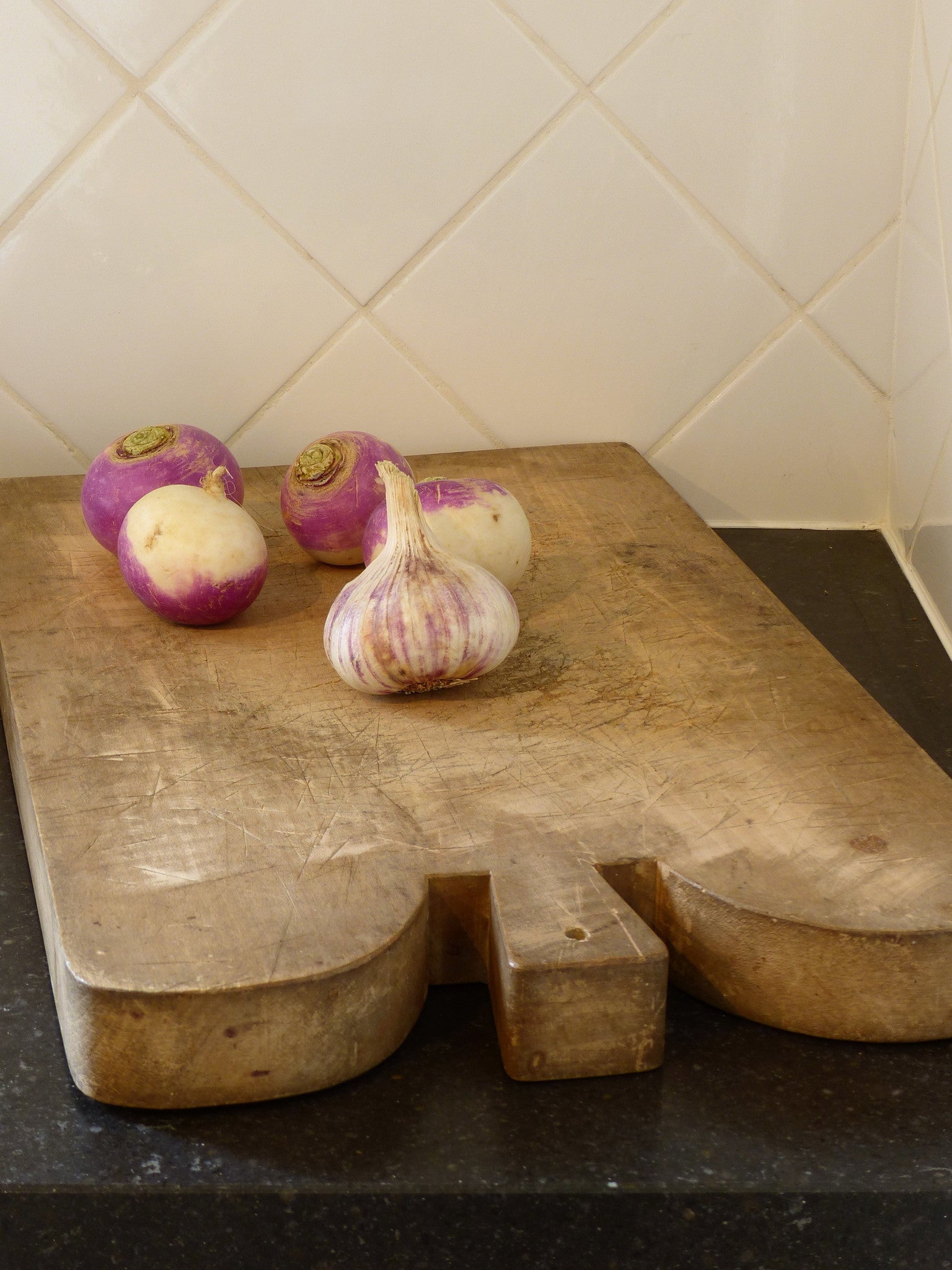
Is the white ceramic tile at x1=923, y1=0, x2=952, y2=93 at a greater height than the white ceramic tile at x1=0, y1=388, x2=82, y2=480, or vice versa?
the white ceramic tile at x1=923, y1=0, x2=952, y2=93

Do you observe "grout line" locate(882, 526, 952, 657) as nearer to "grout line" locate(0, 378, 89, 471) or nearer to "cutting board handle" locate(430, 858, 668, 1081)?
"cutting board handle" locate(430, 858, 668, 1081)

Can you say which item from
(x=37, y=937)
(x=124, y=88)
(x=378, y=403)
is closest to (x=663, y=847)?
(x=37, y=937)

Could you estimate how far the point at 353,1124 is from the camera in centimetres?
48

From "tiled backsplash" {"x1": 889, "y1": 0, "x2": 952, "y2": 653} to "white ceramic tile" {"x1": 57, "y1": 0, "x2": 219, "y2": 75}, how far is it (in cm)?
57

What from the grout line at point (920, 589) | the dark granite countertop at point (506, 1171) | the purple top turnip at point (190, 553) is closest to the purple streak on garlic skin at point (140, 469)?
the purple top turnip at point (190, 553)

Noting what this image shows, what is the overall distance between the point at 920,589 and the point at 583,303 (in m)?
0.38

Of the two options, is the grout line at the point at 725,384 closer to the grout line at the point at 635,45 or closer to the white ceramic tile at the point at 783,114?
the white ceramic tile at the point at 783,114

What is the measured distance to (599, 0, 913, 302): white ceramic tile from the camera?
39.6 inches

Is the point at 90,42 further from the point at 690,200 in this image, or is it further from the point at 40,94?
the point at 690,200

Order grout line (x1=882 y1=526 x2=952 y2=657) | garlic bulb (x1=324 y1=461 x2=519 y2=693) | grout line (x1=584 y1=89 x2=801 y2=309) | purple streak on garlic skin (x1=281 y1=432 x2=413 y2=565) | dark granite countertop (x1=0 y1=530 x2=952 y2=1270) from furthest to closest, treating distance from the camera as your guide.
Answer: grout line (x1=584 y1=89 x2=801 y2=309)
grout line (x1=882 y1=526 x2=952 y2=657)
purple streak on garlic skin (x1=281 y1=432 x2=413 y2=565)
garlic bulb (x1=324 y1=461 x2=519 y2=693)
dark granite countertop (x1=0 y1=530 x2=952 y2=1270)

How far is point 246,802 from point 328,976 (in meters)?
0.14

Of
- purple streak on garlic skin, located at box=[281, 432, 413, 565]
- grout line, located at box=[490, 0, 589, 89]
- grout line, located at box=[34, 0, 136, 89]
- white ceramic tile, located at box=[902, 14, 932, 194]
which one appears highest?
white ceramic tile, located at box=[902, 14, 932, 194]

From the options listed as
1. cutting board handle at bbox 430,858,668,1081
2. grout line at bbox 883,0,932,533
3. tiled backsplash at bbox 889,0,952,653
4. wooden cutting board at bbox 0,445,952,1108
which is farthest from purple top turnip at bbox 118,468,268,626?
grout line at bbox 883,0,932,533

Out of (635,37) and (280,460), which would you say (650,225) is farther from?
(280,460)
